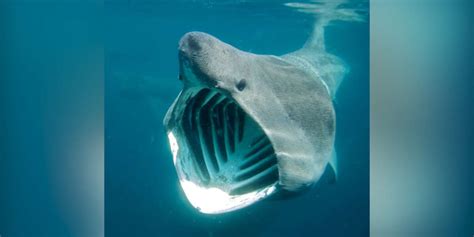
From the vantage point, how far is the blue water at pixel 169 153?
6555mm

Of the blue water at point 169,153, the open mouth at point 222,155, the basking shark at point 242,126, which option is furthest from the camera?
the blue water at point 169,153

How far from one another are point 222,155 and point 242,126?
30cm

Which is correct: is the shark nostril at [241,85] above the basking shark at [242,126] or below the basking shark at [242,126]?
above

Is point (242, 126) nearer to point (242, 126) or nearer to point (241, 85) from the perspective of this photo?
point (242, 126)

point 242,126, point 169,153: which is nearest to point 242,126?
point 242,126

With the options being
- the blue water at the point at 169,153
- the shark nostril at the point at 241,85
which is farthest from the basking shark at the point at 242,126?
the blue water at the point at 169,153

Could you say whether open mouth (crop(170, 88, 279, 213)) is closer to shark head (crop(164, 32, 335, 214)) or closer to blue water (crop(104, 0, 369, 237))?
shark head (crop(164, 32, 335, 214))

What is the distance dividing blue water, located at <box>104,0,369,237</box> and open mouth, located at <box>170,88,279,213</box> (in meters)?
1.39

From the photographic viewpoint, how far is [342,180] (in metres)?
9.77

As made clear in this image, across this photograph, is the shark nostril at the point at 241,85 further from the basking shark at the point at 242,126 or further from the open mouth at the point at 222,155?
the open mouth at the point at 222,155

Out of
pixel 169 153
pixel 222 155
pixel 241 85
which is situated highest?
pixel 241 85

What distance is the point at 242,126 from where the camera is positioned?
3230 mm
